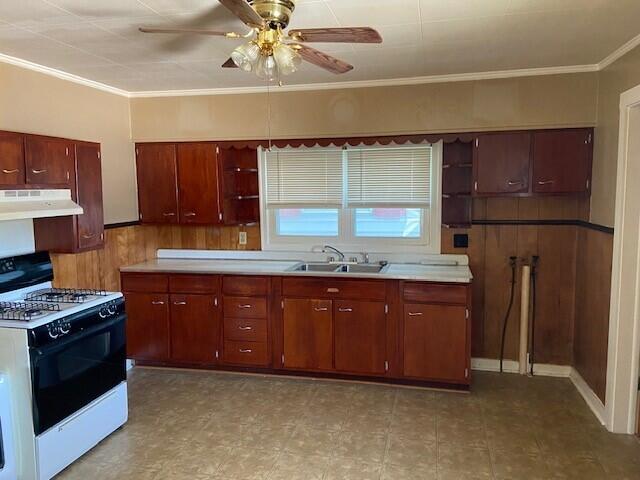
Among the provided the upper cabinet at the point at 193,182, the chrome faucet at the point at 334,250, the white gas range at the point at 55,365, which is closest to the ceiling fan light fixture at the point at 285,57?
the white gas range at the point at 55,365

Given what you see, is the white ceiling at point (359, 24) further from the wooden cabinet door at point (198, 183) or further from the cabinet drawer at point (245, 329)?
the cabinet drawer at point (245, 329)

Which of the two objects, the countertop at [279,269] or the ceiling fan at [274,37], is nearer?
the ceiling fan at [274,37]

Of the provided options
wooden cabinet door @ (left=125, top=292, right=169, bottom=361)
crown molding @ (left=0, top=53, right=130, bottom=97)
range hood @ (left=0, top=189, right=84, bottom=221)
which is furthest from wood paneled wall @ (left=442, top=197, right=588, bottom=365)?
crown molding @ (left=0, top=53, right=130, bottom=97)

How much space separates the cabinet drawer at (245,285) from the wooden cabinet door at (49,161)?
139 cm

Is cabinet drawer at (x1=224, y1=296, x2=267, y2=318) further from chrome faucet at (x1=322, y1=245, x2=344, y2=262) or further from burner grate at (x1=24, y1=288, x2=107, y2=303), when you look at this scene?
burner grate at (x1=24, y1=288, x2=107, y2=303)

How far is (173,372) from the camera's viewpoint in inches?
169

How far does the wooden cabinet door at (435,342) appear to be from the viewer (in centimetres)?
371

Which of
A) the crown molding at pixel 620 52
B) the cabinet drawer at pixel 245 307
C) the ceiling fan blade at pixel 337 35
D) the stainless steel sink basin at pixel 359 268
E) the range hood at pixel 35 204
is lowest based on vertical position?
the cabinet drawer at pixel 245 307

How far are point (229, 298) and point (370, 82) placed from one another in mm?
2134

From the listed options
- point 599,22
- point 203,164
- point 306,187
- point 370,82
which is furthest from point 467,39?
point 203,164

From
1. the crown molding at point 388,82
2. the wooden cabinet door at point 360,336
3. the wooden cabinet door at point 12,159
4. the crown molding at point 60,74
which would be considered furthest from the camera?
the wooden cabinet door at point 360,336

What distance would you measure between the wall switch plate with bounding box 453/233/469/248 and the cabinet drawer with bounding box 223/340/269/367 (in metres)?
1.84

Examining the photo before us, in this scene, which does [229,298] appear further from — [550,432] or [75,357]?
[550,432]

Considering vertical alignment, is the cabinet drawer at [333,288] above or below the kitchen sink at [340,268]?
below
